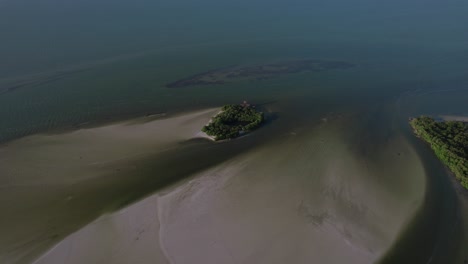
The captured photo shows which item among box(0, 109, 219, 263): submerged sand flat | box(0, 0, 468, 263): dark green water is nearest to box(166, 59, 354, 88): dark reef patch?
box(0, 0, 468, 263): dark green water

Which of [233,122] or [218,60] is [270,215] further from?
[218,60]

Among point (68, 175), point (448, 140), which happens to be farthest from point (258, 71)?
point (68, 175)

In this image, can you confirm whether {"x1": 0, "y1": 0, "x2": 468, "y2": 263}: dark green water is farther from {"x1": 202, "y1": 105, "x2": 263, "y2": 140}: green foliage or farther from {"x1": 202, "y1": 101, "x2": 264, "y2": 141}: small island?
{"x1": 202, "y1": 105, "x2": 263, "y2": 140}: green foliage

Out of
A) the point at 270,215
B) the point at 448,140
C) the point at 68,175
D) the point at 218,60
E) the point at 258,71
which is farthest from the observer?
the point at 218,60

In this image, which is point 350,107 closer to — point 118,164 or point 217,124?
point 217,124

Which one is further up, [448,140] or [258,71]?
[258,71]

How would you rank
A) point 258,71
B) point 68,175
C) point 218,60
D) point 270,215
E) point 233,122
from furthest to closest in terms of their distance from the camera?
point 218,60 < point 258,71 < point 233,122 < point 68,175 < point 270,215

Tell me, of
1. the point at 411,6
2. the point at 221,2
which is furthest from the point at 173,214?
the point at 411,6
